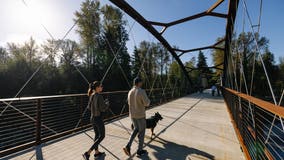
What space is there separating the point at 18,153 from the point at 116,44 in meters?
18.5

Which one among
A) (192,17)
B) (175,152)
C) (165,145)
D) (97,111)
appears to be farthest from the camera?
(192,17)

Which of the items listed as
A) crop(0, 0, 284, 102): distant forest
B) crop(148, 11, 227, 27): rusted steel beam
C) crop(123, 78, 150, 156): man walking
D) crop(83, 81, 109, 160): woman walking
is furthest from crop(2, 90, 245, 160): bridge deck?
crop(0, 0, 284, 102): distant forest

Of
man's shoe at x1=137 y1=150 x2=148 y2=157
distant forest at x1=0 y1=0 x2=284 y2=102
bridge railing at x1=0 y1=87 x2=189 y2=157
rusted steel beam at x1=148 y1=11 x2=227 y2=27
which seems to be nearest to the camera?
man's shoe at x1=137 y1=150 x2=148 y2=157

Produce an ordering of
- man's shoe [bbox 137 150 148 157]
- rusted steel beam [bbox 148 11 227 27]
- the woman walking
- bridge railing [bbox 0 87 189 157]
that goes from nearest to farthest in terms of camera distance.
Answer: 1. the woman walking
2. man's shoe [bbox 137 150 148 157]
3. bridge railing [bbox 0 87 189 157]
4. rusted steel beam [bbox 148 11 227 27]

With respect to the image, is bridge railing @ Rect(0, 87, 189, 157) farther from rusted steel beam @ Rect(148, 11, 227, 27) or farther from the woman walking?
rusted steel beam @ Rect(148, 11, 227, 27)

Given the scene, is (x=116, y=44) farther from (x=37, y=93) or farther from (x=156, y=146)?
(x=156, y=146)

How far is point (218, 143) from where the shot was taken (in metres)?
3.12

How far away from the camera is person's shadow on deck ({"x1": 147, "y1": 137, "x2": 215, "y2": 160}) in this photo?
256 cm

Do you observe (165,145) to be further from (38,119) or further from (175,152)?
(38,119)

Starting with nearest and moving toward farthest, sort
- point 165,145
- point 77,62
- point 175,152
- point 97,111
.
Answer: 1. point 97,111
2. point 175,152
3. point 165,145
4. point 77,62

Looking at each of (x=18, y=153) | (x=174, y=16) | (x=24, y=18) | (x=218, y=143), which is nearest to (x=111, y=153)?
(x=18, y=153)

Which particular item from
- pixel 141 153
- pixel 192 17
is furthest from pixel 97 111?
pixel 192 17

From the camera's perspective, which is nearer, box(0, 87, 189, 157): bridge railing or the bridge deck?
the bridge deck

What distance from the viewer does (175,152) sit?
272 centimetres
